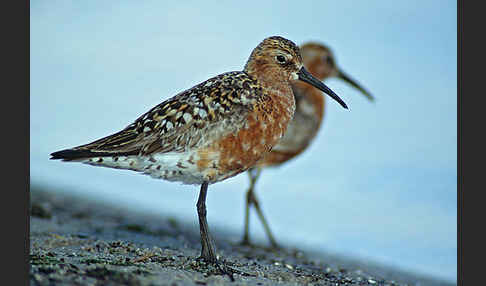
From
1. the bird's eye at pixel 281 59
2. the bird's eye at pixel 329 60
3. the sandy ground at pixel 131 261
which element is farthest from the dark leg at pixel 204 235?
the bird's eye at pixel 329 60

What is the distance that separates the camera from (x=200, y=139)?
5.25 metres

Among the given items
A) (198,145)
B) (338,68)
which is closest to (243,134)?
(198,145)

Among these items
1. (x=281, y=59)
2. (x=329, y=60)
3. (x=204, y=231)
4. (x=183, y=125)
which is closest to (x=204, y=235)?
(x=204, y=231)

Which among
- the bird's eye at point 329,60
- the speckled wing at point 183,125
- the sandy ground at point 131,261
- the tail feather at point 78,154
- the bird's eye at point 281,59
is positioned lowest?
the sandy ground at point 131,261

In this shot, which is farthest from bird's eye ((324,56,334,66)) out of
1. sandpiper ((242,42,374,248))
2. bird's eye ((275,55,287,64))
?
bird's eye ((275,55,287,64))

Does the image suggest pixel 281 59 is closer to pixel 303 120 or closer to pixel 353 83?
pixel 303 120

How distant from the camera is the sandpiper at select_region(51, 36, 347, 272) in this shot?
527cm

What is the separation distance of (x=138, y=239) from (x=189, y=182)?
212 centimetres

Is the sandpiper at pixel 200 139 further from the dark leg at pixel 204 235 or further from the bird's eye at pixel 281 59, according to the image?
the bird's eye at pixel 281 59

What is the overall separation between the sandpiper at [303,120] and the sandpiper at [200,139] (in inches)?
135

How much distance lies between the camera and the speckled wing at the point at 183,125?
528 cm

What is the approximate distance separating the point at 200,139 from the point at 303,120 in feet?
17.4

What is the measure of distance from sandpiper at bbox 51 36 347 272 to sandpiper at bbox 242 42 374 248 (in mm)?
3437

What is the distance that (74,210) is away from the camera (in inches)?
399
